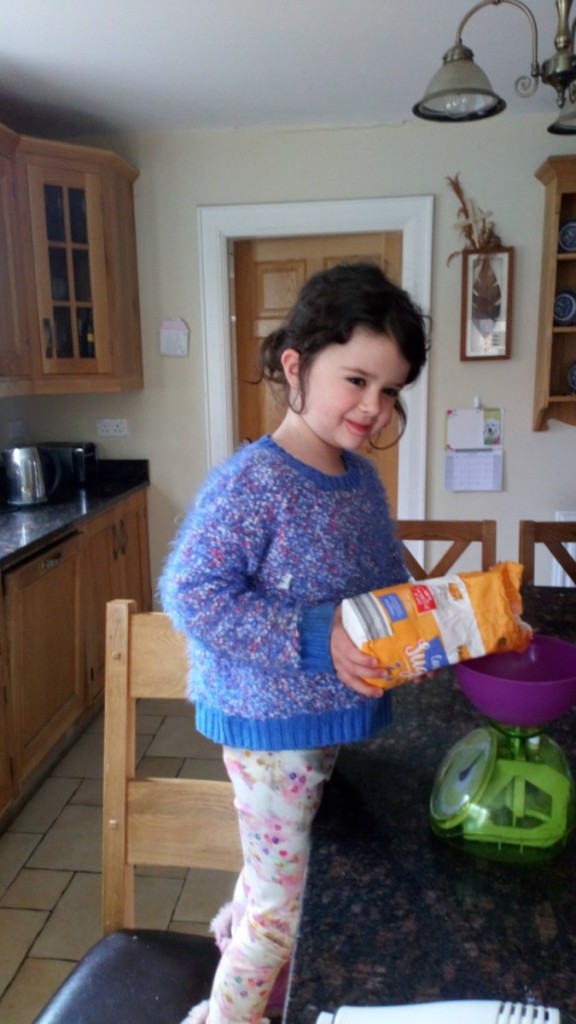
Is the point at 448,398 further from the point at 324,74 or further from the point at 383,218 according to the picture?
the point at 324,74

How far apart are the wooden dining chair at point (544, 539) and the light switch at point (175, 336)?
5.49 ft

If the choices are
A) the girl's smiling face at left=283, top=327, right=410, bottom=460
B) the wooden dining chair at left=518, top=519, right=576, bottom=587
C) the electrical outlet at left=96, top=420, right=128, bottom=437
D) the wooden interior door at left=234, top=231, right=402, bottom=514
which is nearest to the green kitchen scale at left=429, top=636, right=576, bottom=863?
the girl's smiling face at left=283, top=327, right=410, bottom=460

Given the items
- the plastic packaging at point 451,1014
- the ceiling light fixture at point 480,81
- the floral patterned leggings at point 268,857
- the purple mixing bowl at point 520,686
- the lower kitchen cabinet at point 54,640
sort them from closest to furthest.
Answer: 1. the plastic packaging at point 451,1014
2. the purple mixing bowl at point 520,686
3. the floral patterned leggings at point 268,857
4. the ceiling light fixture at point 480,81
5. the lower kitchen cabinet at point 54,640

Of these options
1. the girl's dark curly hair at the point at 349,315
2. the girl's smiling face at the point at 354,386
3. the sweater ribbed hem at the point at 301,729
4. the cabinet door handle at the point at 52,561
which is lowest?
the cabinet door handle at the point at 52,561

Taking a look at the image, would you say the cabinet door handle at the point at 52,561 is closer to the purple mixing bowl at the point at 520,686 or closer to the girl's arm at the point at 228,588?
the girl's arm at the point at 228,588

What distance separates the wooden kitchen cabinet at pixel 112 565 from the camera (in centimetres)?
252

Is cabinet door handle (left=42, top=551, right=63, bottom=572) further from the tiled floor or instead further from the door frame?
the door frame

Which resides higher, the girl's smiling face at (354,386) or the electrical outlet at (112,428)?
the girl's smiling face at (354,386)

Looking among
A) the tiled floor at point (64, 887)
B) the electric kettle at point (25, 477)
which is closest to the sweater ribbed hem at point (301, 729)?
the tiled floor at point (64, 887)

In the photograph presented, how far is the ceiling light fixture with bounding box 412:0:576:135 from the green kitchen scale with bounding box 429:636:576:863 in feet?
3.45

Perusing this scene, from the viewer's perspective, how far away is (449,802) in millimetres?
655

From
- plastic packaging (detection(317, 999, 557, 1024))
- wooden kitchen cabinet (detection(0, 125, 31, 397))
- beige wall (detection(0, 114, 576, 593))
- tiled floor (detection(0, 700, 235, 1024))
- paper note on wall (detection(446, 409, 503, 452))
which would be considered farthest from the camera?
paper note on wall (detection(446, 409, 503, 452))

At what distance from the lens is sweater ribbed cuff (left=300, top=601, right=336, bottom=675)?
0.71 m

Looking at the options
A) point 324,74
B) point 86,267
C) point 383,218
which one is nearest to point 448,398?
point 383,218
